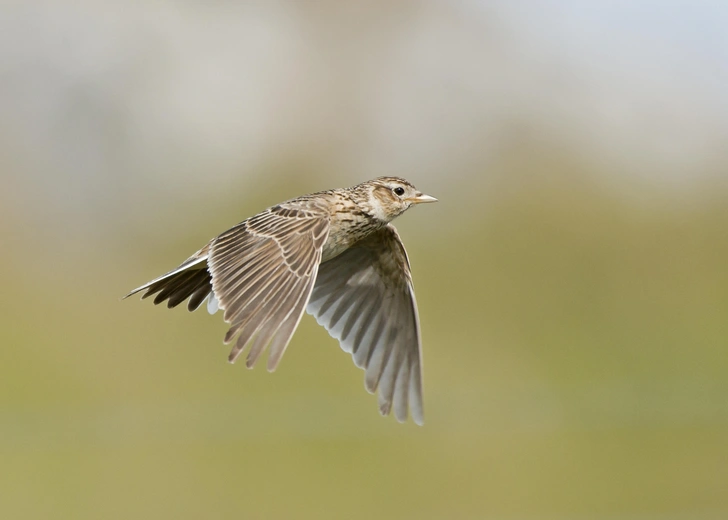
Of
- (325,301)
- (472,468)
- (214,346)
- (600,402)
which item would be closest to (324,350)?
(214,346)

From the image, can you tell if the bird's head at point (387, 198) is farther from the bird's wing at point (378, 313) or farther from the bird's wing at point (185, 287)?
the bird's wing at point (185, 287)

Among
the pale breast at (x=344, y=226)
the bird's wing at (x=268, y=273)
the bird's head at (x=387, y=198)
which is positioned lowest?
the bird's wing at (x=268, y=273)

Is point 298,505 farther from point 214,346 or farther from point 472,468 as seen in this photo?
point 214,346

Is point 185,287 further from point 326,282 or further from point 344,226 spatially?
point 326,282

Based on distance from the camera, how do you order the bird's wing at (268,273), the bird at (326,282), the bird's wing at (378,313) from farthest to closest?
the bird's wing at (378,313), the bird at (326,282), the bird's wing at (268,273)

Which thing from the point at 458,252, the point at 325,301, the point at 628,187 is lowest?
the point at 325,301

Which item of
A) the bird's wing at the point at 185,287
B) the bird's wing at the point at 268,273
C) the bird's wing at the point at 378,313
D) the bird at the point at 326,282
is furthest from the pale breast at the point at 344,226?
the bird's wing at the point at 185,287

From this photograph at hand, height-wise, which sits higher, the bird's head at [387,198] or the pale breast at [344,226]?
the bird's head at [387,198]
